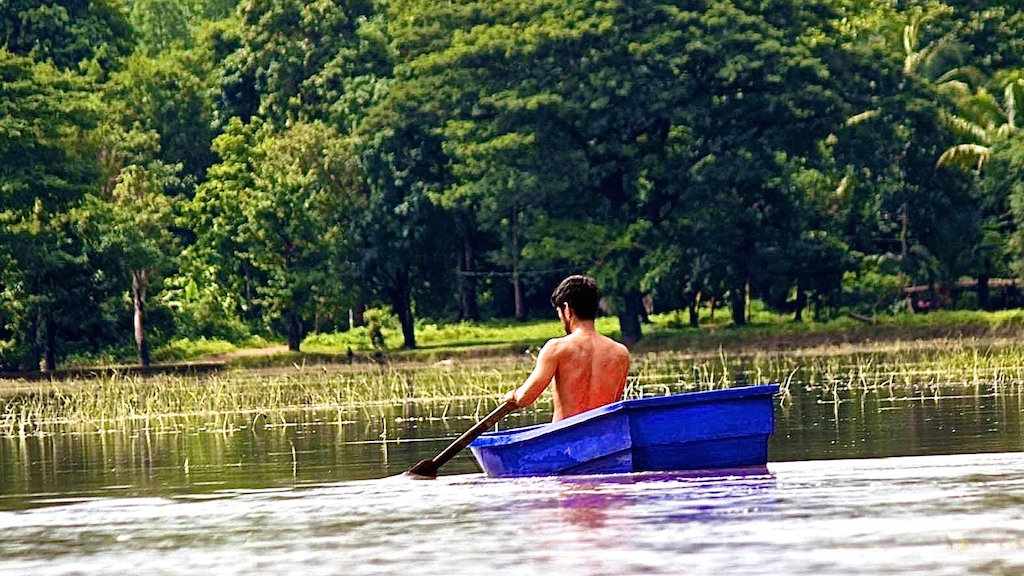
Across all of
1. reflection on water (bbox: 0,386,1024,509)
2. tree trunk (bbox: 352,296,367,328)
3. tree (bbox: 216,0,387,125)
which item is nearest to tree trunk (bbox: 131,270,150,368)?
tree trunk (bbox: 352,296,367,328)

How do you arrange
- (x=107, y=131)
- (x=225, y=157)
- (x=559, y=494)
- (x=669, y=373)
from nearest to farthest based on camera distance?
(x=559, y=494) < (x=669, y=373) < (x=107, y=131) < (x=225, y=157)

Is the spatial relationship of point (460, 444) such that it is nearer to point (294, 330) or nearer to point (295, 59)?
point (294, 330)

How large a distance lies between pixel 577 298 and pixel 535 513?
108 inches

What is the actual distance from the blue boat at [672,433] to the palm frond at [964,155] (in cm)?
4830

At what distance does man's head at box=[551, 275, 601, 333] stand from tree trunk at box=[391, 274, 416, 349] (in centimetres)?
5275

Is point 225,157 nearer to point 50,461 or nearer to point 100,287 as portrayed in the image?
point 100,287

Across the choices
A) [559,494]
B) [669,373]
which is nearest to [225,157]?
[669,373]

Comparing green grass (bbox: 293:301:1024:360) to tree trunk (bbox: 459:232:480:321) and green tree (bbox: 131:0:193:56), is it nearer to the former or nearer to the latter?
tree trunk (bbox: 459:232:480:321)

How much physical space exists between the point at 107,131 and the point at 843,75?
22409mm

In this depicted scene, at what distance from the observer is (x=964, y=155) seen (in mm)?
65438

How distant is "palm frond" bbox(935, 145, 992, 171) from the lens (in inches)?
2559

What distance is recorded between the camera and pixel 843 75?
66.2 meters

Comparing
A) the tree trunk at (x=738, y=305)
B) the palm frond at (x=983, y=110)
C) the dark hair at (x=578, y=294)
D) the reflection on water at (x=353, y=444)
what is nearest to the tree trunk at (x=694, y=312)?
the tree trunk at (x=738, y=305)

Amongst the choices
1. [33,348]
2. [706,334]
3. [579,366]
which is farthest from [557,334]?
[579,366]
